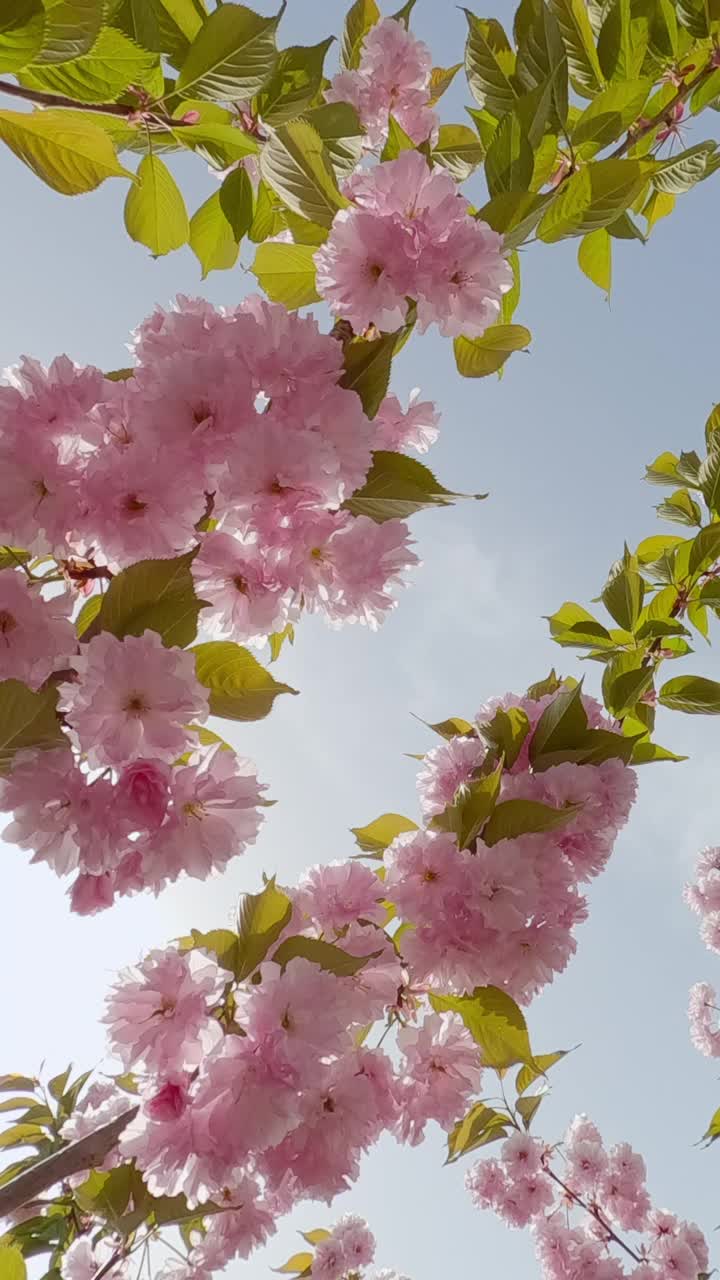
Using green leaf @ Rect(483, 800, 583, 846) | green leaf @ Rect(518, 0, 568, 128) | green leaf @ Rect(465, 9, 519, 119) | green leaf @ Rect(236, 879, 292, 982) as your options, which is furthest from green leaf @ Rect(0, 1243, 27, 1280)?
green leaf @ Rect(465, 9, 519, 119)

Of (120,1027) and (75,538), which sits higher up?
(75,538)

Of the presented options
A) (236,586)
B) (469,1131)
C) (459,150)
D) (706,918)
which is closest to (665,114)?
(459,150)

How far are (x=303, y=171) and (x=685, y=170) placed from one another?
96 centimetres

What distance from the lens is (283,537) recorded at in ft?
3.63

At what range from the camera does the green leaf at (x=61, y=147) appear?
3.54 feet

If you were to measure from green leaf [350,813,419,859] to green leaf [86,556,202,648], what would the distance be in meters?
0.75

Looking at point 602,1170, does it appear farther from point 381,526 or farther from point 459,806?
point 381,526

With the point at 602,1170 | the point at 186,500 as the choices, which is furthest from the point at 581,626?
the point at 602,1170

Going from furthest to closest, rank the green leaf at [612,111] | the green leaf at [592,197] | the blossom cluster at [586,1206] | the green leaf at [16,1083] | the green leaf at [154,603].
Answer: the blossom cluster at [586,1206] → the green leaf at [16,1083] → the green leaf at [612,111] → the green leaf at [592,197] → the green leaf at [154,603]

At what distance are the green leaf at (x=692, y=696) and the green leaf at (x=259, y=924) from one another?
1.29 meters

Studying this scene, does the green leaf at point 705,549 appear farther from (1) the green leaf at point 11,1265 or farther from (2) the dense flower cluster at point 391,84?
(1) the green leaf at point 11,1265

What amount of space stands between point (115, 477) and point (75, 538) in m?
0.10

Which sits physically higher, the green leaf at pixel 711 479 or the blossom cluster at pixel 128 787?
the green leaf at pixel 711 479

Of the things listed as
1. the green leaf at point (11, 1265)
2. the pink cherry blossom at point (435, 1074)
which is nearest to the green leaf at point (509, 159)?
the pink cherry blossom at point (435, 1074)
